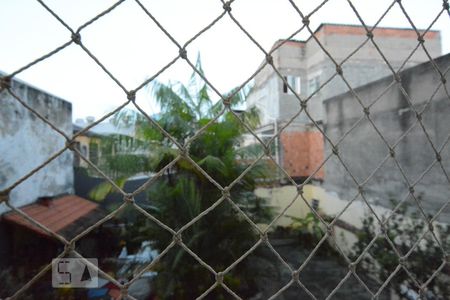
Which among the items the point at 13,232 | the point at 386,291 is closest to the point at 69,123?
the point at 13,232

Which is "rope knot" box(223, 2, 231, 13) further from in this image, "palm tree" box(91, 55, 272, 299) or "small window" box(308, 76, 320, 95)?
"small window" box(308, 76, 320, 95)

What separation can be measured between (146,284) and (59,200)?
239cm

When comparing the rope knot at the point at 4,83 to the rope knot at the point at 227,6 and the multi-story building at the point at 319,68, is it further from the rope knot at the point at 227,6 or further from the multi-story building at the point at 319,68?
the multi-story building at the point at 319,68

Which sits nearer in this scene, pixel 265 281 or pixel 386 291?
pixel 386 291

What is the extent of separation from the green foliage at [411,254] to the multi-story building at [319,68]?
4.08 metres

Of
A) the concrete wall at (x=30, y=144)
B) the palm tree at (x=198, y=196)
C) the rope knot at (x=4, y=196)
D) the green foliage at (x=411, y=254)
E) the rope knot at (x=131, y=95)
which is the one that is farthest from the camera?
the concrete wall at (x=30, y=144)

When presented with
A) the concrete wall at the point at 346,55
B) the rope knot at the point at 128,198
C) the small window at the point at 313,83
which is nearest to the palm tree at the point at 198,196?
Answer: the rope knot at the point at 128,198

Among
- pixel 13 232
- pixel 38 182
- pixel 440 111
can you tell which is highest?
pixel 440 111

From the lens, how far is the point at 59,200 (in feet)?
14.8

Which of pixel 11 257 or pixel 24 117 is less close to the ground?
pixel 24 117

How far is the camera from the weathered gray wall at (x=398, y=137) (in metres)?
2.32

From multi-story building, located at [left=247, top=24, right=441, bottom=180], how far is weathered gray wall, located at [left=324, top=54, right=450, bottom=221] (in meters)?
2.61

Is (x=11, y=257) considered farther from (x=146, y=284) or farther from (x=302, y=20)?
(x=302, y=20)

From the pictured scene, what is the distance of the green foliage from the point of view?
6.50ft
